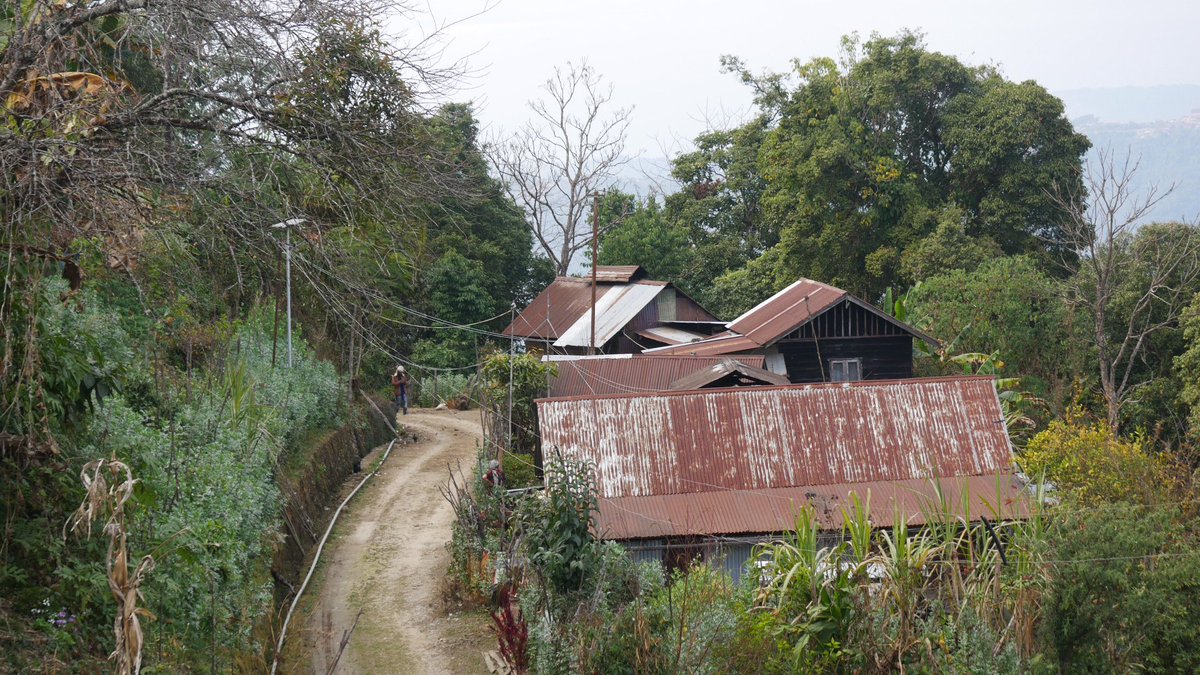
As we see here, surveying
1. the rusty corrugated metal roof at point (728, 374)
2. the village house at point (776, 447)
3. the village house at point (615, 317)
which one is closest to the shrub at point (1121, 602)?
the village house at point (776, 447)

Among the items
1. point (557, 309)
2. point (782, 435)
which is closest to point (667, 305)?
point (557, 309)

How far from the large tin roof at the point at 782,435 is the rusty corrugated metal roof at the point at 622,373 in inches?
251

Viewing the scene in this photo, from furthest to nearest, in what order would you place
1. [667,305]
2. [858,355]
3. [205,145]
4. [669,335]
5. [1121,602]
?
[667,305], [669,335], [858,355], [1121,602], [205,145]

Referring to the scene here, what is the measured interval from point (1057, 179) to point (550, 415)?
23188 millimetres

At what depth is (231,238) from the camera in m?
7.10

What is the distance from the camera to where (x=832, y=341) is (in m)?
26.4

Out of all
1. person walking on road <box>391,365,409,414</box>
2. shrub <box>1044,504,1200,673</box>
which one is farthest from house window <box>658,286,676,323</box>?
shrub <box>1044,504,1200,673</box>

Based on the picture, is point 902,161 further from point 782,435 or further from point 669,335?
point 782,435

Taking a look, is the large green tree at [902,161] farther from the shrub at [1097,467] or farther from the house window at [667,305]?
the shrub at [1097,467]

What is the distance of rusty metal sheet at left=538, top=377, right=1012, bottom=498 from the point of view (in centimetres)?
1427

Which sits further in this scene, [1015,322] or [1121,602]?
[1015,322]

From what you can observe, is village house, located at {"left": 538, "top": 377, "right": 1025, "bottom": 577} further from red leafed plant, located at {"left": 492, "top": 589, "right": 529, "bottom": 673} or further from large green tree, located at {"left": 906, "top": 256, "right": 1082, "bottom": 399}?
large green tree, located at {"left": 906, "top": 256, "right": 1082, "bottom": 399}

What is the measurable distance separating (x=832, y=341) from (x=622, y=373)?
6.91 m

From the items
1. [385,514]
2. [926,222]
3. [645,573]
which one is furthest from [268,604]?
[926,222]
